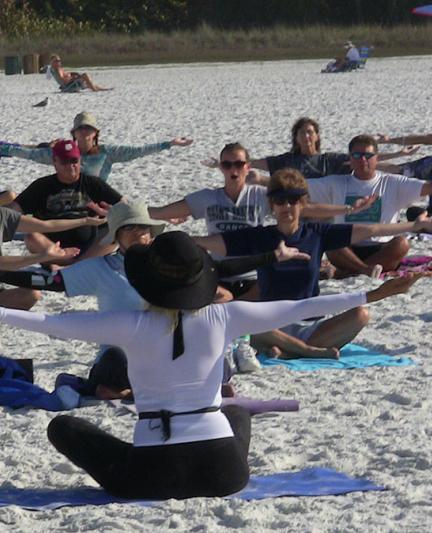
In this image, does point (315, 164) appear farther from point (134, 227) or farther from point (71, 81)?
point (71, 81)

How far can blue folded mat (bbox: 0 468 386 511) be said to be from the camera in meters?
5.93

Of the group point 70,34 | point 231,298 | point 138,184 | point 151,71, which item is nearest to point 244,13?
point 70,34

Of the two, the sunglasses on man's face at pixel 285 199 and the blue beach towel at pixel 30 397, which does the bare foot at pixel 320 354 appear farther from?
the blue beach towel at pixel 30 397

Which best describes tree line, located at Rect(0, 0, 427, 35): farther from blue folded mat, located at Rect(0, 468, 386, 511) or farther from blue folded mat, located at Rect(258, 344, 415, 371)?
blue folded mat, located at Rect(0, 468, 386, 511)

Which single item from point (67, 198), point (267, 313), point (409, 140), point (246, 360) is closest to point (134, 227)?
point (246, 360)

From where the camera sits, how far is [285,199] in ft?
27.2

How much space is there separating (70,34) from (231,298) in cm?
5390

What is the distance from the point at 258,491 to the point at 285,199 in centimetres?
260

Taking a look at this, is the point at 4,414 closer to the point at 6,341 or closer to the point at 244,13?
the point at 6,341

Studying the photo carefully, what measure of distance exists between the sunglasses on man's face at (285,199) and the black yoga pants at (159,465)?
2428 mm

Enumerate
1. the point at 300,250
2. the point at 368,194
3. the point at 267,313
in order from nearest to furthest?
the point at 267,313, the point at 300,250, the point at 368,194

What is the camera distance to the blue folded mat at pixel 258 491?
593 centimetres

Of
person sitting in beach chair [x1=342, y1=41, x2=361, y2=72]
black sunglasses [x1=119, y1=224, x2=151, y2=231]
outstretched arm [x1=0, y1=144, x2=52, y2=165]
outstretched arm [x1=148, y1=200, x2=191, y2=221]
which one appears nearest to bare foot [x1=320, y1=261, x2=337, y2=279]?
outstretched arm [x1=148, y1=200, x2=191, y2=221]

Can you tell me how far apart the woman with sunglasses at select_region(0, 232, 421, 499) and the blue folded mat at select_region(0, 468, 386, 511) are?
10 cm
